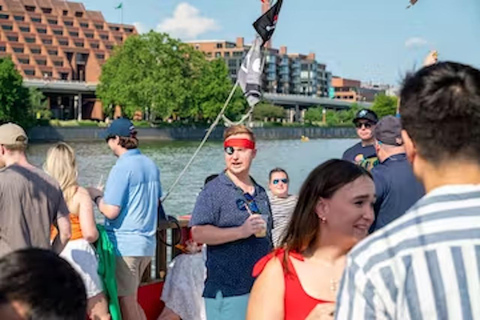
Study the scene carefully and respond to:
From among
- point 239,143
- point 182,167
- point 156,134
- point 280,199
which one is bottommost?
point 156,134

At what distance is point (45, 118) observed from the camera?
7006cm

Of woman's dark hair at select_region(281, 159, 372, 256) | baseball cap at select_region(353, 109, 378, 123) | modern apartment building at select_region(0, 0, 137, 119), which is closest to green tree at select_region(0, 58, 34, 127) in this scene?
modern apartment building at select_region(0, 0, 137, 119)

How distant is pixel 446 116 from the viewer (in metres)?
1.70

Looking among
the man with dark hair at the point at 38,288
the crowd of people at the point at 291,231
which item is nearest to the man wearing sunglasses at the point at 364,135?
the crowd of people at the point at 291,231

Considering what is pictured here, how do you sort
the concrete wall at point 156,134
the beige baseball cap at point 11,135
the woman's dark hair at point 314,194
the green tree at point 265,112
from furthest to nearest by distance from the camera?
the green tree at point 265,112
the concrete wall at point 156,134
the beige baseball cap at point 11,135
the woman's dark hair at point 314,194

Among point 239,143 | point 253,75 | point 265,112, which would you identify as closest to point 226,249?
point 239,143

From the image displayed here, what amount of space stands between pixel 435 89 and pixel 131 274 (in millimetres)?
3534

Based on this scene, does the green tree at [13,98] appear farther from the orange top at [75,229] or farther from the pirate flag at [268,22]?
the orange top at [75,229]

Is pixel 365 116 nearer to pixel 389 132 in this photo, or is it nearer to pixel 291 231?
pixel 389 132

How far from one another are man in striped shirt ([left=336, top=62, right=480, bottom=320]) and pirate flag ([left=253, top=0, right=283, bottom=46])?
14.6 feet

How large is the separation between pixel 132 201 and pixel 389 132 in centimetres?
181

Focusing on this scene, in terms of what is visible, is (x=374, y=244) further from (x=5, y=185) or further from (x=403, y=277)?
(x=5, y=185)

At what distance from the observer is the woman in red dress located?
7.95ft

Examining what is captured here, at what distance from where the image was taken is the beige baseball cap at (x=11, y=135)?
429 centimetres
